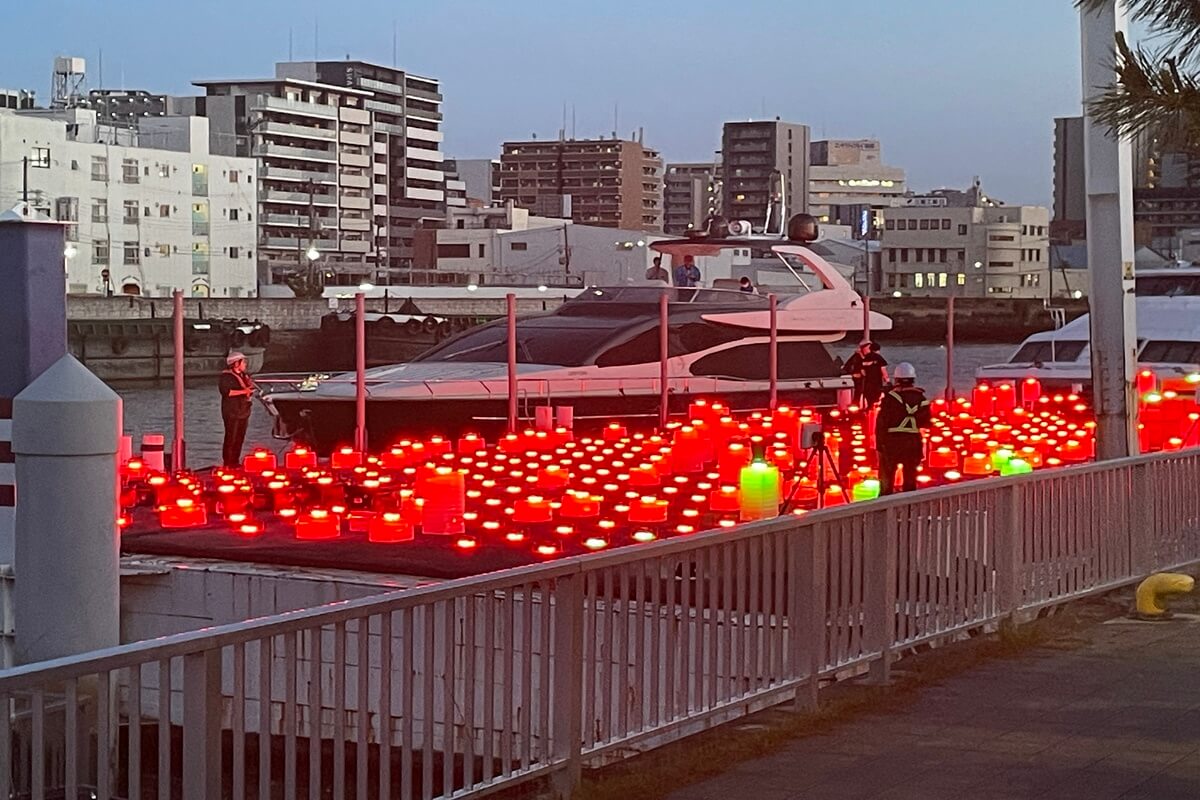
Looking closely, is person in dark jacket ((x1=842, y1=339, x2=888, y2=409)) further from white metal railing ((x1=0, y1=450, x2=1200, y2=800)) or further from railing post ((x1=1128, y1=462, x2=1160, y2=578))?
white metal railing ((x1=0, y1=450, x2=1200, y2=800))

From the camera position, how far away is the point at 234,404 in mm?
26219

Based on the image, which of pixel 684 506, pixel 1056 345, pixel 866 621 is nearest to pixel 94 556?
pixel 866 621

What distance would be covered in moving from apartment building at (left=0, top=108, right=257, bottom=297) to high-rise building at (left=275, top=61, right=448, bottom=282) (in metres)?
33.0

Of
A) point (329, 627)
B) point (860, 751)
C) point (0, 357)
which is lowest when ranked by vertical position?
point (860, 751)

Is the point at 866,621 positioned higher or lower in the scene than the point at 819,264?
lower

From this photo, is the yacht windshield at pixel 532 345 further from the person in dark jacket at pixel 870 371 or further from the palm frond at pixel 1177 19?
the palm frond at pixel 1177 19

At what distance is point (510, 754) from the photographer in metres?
8.23

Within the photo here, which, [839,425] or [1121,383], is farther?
[839,425]

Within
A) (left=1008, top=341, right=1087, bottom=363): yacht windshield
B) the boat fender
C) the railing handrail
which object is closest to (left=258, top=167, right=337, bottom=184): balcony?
the boat fender

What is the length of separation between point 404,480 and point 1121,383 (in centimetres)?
932

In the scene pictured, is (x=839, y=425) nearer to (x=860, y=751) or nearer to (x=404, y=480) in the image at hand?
(x=404, y=480)

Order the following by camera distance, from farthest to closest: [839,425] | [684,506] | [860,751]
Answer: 1. [839,425]
2. [684,506]
3. [860,751]

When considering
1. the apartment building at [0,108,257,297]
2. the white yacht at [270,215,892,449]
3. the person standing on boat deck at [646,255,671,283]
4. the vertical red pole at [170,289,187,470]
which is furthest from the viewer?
the apartment building at [0,108,257,297]

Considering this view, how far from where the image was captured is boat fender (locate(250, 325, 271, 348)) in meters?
88.1
